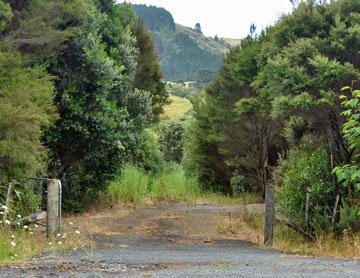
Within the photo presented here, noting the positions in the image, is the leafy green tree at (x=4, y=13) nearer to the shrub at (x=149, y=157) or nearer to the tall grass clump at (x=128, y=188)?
the tall grass clump at (x=128, y=188)

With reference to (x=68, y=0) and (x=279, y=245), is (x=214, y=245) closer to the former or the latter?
(x=279, y=245)

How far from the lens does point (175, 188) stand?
30203 mm

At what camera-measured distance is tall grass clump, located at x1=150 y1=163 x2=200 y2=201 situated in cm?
2852

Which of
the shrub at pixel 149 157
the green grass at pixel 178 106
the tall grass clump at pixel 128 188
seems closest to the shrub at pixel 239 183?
the tall grass clump at pixel 128 188

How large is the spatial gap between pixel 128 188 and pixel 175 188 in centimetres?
573

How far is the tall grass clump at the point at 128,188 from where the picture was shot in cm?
2388

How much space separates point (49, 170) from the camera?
1923 cm

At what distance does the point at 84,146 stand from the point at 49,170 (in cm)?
140

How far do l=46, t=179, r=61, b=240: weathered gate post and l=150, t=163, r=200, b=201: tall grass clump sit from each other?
15366mm

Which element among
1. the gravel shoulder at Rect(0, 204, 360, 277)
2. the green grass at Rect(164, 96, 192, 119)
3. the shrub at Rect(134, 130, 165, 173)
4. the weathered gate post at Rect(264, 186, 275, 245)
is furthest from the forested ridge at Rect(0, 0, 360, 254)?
the green grass at Rect(164, 96, 192, 119)

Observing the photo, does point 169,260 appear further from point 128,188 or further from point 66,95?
point 128,188

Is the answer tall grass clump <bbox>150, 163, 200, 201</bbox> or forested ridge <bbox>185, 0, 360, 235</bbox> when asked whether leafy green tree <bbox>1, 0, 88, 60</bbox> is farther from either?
tall grass clump <bbox>150, 163, 200, 201</bbox>

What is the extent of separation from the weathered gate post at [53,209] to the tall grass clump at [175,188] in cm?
1537

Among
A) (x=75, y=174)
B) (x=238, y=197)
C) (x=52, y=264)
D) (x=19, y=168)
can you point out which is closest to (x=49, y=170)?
(x=75, y=174)
